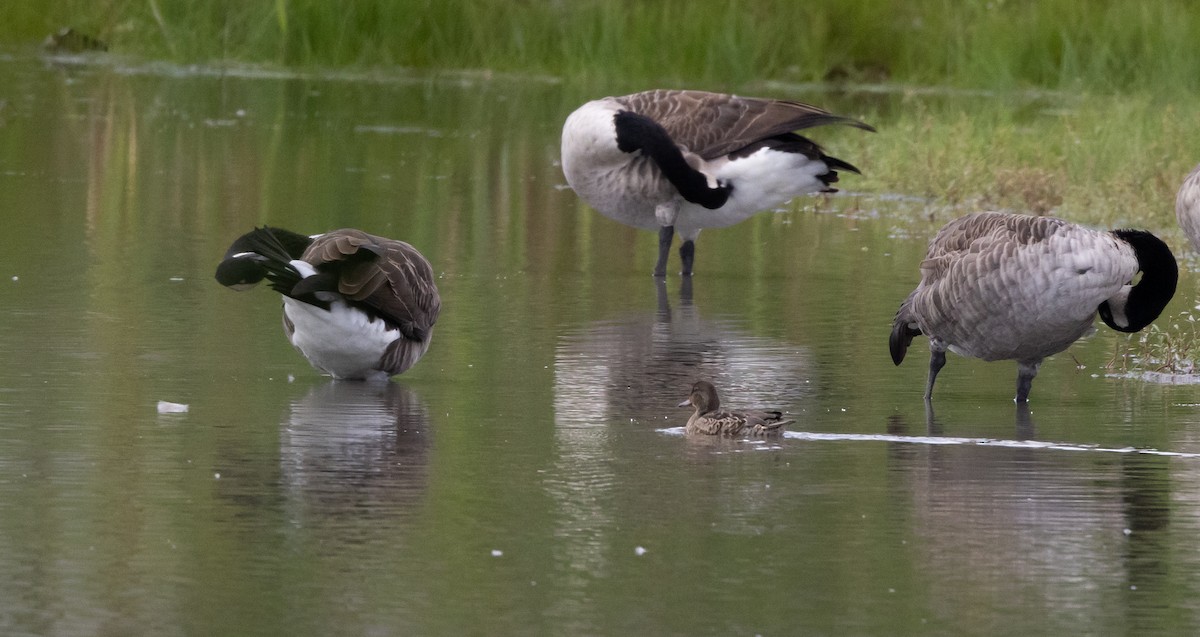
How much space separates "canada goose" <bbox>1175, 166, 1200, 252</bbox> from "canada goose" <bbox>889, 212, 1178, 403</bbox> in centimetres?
127

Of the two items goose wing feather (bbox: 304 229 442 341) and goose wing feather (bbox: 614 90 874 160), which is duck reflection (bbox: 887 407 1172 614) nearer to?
goose wing feather (bbox: 304 229 442 341)

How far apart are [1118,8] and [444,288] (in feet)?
46.3

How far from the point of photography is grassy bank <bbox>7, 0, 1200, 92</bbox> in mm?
25250

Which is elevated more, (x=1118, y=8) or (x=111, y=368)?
(x=1118, y=8)

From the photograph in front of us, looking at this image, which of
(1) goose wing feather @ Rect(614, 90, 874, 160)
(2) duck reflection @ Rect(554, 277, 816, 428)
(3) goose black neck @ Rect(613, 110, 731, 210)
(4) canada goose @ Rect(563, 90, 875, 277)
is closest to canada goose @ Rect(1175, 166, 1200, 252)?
(2) duck reflection @ Rect(554, 277, 816, 428)

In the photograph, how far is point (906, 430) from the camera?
8.36 m

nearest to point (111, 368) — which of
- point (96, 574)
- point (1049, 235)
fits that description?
point (96, 574)

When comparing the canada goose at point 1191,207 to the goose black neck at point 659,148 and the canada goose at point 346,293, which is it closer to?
the canada goose at point 346,293

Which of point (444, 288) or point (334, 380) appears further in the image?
point (444, 288)

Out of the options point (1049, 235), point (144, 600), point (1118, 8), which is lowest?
point (144, 600)

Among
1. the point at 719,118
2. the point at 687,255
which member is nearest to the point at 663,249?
the point at 687,255

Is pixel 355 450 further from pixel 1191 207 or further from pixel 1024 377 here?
pixel 1191 207

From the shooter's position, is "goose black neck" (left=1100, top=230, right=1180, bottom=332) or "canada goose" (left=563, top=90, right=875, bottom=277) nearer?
"goose black neck" (left=1100, top=230, right=1180, bottom=332)

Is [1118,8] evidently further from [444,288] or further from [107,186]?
[444,288]
